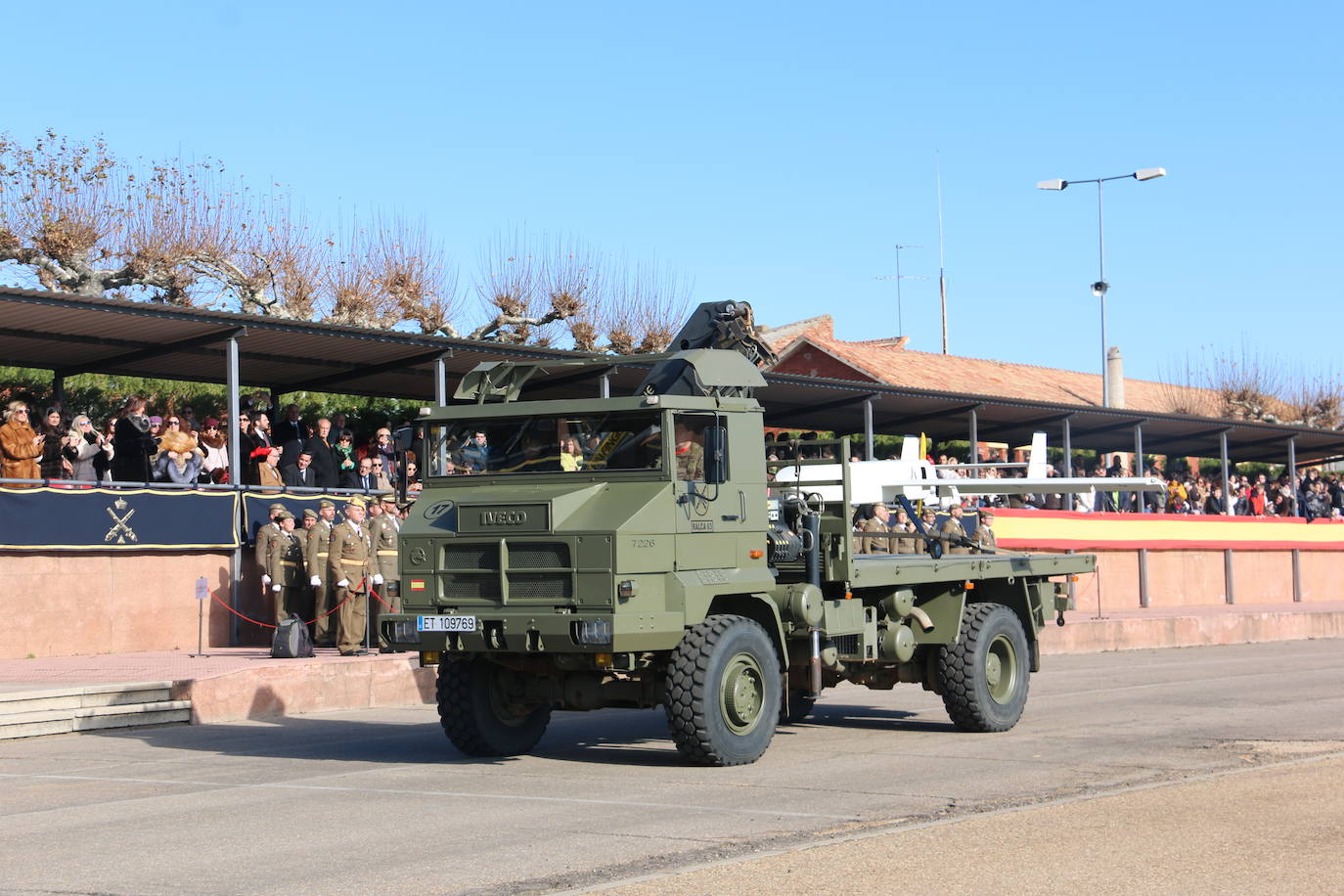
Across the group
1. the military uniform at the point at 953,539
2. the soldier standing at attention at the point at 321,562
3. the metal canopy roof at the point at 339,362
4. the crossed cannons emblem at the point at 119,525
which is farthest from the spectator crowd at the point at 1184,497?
the crossed cannons emblem at the point at 119,525

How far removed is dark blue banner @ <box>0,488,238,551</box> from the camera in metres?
19.1

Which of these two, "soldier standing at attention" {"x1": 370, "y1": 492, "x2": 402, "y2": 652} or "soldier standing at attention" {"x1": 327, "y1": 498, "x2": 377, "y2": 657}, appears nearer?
"soldier standing at attention" {"x1": 327, "y1": 498, "x2": 377, "y2": 657}

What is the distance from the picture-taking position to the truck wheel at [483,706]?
40.3 ft

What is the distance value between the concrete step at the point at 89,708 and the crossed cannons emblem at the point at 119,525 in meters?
4.87

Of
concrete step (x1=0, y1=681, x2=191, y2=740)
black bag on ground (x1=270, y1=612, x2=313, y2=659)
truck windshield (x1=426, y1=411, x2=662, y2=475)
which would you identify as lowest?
concrete step (x1=0, y1=681, x2=191, y2=740)

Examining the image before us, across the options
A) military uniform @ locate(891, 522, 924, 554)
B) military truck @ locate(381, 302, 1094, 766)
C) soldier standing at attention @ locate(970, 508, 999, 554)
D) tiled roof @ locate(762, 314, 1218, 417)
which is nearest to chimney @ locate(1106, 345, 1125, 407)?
tiled roof @ locate(762, 314, 1218, 417)

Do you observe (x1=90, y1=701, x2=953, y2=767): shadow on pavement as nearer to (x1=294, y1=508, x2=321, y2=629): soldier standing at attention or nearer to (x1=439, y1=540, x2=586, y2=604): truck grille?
(x1=439, y1=540, x2=586, y2=604): truck grille

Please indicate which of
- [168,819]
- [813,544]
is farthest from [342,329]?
[168,819]

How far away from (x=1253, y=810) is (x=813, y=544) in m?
4.39

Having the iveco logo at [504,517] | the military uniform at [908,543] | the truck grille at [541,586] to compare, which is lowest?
the truck grille at [541,586]

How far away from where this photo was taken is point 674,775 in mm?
11273

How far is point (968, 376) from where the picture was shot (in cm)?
5328

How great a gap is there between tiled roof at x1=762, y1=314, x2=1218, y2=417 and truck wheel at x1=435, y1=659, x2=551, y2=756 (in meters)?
32.1

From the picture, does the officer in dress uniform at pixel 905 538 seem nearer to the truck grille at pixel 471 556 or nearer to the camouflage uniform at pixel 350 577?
the truck grille at pixel 471 556
